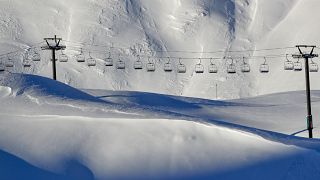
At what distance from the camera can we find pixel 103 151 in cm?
1238

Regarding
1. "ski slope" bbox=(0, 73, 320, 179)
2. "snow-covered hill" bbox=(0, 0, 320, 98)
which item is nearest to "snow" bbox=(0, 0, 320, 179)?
"ski slope" bbox=(0, 73, 320, 179)

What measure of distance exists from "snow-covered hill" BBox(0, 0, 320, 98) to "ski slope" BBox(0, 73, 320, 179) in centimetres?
7088

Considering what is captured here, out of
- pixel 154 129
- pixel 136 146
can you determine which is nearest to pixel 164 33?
pixel 154 129

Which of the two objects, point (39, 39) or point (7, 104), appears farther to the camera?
point (39, 39)

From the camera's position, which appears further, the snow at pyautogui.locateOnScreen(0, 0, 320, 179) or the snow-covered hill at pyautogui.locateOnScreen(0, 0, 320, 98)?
the snow-covered hill at pyautogui.locateOnScreen(0, 0, 320, 98)

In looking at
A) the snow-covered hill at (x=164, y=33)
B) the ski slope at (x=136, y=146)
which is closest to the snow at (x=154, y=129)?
the ski slope at (x=136, y=146)

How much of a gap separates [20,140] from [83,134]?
1.01 metres

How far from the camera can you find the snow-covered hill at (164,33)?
86.4 meters

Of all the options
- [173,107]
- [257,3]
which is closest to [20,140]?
[173,107]

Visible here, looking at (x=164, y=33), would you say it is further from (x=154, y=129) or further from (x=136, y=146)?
(x=136, y=146)

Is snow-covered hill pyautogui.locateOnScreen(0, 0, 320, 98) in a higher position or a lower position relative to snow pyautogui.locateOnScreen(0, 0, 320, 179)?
higher

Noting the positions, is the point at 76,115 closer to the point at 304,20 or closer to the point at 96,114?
the point at 96,114

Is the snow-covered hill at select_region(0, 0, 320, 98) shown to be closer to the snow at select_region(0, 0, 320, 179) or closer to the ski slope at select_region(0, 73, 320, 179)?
the snow at select_region(0, 0, 320, 179)

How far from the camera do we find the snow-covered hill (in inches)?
3401
